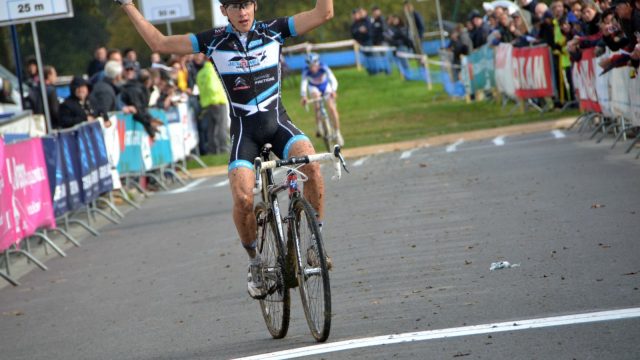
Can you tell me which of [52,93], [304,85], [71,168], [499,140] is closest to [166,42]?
[71,168]

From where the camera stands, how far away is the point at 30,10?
18875 millimetres

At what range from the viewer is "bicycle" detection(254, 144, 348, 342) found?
26.0ft

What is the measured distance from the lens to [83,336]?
997 centimetres

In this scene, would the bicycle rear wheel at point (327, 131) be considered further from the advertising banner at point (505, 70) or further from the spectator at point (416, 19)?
the spectator at point (416, 19)

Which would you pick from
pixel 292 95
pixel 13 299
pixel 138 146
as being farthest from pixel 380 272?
pixel 292 95

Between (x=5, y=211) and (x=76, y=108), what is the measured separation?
714 cm

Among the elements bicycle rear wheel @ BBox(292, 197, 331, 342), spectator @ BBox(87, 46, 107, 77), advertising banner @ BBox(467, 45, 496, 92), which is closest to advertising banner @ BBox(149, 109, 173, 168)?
spectator @ BBox(87, 46, 107, 77)

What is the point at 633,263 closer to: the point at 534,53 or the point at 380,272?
the point at 380,272

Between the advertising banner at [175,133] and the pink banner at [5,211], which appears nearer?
the pink banner at [5,211]

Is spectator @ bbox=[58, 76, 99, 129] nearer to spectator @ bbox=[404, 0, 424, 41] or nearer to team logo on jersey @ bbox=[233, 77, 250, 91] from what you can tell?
team logo on jersey @ bbox=[233, 77, 250, 91]

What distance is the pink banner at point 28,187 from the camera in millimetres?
14500

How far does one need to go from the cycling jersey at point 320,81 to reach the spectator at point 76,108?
25.1 ft

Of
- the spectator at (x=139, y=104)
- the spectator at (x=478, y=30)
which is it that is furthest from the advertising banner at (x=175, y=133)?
the spectator at (x=478, y=30)

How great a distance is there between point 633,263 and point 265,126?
278cm
